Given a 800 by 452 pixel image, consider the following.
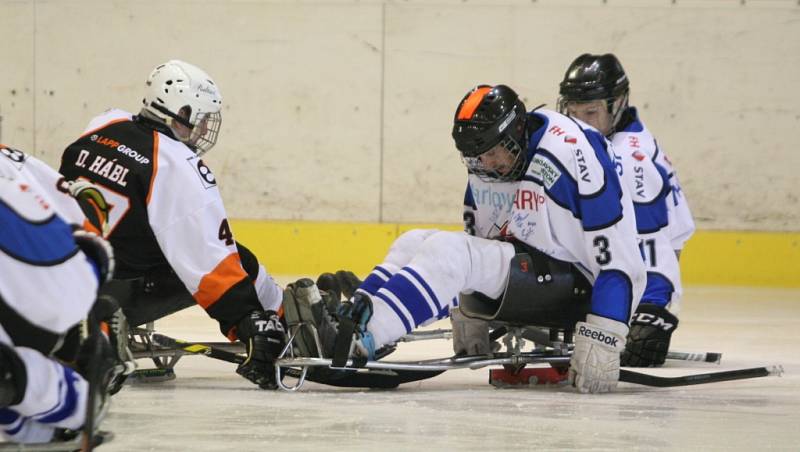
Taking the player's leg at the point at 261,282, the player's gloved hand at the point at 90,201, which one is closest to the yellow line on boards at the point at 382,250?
the player's leg at the point at 261,282

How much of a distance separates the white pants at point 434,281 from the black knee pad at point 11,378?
4.93 feet

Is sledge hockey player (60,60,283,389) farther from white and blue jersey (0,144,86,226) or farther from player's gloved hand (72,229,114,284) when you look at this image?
player's gloved hand (72,229,114,284)

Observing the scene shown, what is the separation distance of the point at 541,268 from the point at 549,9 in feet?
14.4

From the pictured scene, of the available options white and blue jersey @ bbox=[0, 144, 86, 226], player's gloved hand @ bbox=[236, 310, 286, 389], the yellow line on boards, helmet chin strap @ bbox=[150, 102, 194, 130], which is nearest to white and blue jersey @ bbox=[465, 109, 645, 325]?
player's gloved hand @ bbox=[236, 310, 286, 389]

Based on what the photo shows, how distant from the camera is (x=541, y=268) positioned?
4.12 metres

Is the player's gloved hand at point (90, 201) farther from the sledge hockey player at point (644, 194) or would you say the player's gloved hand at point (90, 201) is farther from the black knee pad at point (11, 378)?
the sledge hockey player at point (644, 194)

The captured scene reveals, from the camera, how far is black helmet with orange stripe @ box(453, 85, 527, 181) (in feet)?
13.4

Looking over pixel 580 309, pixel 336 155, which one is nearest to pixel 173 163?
pixel 580 309

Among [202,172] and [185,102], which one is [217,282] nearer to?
[202,172]

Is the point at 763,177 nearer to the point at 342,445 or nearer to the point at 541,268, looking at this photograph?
the point at 541,268

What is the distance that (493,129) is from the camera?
408 cm

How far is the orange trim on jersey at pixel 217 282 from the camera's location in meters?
4.07

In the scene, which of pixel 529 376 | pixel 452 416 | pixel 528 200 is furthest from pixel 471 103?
pixel 452 416

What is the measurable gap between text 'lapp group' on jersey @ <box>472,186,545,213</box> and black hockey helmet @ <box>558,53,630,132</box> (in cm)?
86
